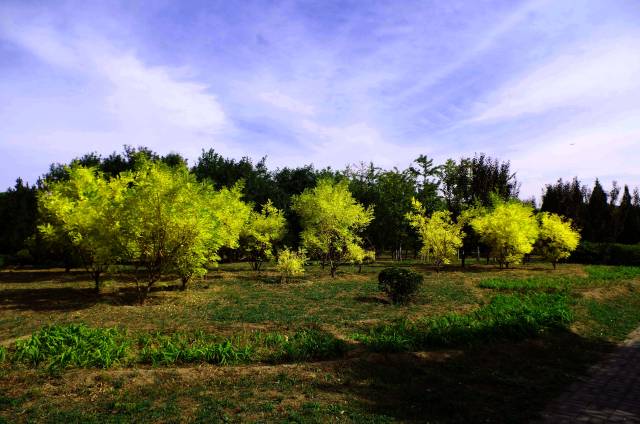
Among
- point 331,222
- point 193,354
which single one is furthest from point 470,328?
point 331,222

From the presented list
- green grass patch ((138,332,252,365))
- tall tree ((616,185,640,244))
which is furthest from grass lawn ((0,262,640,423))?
tall tree ((616,185,640,244))

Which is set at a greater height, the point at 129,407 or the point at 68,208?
the point at 68,208

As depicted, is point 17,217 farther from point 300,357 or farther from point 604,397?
point 604,397

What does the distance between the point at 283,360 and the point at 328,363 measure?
1271 mm

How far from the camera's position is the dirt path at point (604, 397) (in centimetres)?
638

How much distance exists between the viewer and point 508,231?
2777 cm

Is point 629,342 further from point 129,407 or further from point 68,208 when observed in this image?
point 68,208

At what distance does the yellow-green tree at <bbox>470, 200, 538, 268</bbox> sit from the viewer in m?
27.7

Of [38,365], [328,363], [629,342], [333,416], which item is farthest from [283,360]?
[629,342]

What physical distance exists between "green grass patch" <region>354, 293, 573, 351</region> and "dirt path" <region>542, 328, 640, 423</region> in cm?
219

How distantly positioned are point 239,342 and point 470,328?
609 centimetres

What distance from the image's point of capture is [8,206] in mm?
35781

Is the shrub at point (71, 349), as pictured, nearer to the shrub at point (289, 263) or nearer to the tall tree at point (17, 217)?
the shrub at point (289, 263)

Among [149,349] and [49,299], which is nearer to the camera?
[149,349]
